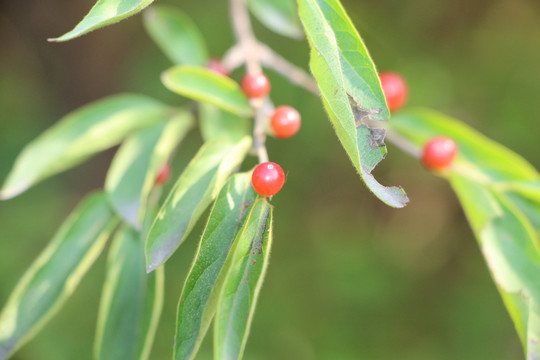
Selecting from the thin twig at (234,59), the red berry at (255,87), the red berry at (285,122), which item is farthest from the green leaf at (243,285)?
the thin twig at (234,59)

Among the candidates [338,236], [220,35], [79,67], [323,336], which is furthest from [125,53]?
[323,336]

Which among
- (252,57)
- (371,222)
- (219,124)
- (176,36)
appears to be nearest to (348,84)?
(219,124)

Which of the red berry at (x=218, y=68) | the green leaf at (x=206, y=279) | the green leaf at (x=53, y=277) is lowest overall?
the green leaf at (x=53, y=277)

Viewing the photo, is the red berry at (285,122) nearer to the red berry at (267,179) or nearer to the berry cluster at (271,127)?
the berry cluster at (271,127)

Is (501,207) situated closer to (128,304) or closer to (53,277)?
(128,304)

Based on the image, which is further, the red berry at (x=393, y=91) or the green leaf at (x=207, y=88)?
the red berry at (x=393, y=91)
